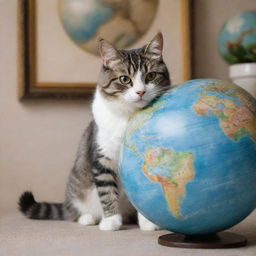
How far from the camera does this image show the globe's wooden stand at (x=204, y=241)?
4.87ft

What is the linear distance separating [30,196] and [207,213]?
1.08m

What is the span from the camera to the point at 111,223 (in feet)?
6.19

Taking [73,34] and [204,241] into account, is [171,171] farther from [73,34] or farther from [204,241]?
[73,34]

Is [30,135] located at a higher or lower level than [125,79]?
lower

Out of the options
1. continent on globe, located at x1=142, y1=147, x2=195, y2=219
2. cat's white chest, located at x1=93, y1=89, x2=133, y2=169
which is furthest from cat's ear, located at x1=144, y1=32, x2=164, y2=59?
continent on globe, located at x1=142, y1=147, x2=195, y2=219

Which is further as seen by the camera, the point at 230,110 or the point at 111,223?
the point at 111,223

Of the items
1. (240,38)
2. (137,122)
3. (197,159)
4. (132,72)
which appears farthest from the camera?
(240,38)

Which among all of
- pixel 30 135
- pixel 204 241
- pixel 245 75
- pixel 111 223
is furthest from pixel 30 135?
pixel 204 241

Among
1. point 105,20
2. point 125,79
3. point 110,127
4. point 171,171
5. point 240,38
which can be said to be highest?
point 105,20

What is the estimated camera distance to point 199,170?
136 cm

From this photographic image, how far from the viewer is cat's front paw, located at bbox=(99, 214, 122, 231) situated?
74.2 inches

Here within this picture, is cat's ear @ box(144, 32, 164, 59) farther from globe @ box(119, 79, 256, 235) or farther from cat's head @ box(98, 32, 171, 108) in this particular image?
globe @ box(119, 79, 256, 235)

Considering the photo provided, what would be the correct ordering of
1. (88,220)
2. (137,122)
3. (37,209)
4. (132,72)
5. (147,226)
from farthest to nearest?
1. (37,209)
2. (88,220)
3. (147,226)
4. (132,72)
5. (137,122)

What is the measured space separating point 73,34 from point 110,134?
2.85 ft
